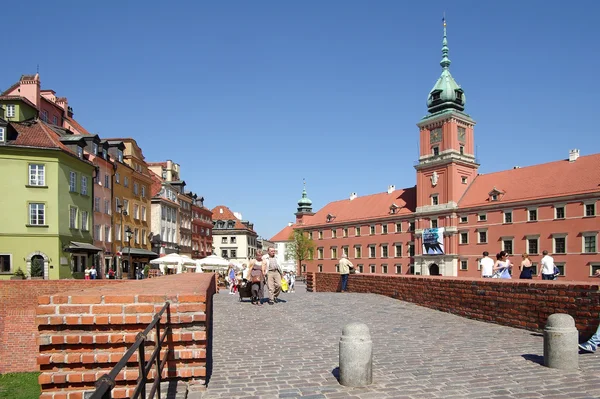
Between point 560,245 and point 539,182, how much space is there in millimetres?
9032

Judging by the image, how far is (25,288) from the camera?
71.2 feet

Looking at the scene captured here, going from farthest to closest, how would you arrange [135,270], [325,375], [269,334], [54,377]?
[135,270]
[269,334]
[325,375]
[54,377]

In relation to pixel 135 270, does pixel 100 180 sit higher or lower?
higher

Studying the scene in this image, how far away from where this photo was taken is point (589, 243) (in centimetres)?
4775

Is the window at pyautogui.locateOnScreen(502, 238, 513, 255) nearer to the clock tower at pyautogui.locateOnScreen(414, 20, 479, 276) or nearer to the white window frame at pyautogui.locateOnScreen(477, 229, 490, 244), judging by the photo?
the white window frame at pyautogui.locateOnScreen(477, 229, 490, 244)

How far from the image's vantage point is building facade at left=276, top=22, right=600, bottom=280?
5016cm

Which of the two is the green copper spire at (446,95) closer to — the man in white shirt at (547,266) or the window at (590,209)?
the window at (590,209)

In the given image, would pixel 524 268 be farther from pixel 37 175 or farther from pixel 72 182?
pixel 72 182

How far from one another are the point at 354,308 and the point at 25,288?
15100 mm

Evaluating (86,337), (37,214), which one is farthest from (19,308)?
(86,337)

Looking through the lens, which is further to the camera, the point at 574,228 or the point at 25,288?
the point at 574,228

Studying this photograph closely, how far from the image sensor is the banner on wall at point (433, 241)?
6343 centimetres

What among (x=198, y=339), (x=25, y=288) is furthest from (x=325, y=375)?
(x=25, y=288)

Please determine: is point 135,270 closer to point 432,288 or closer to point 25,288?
point 25,288
